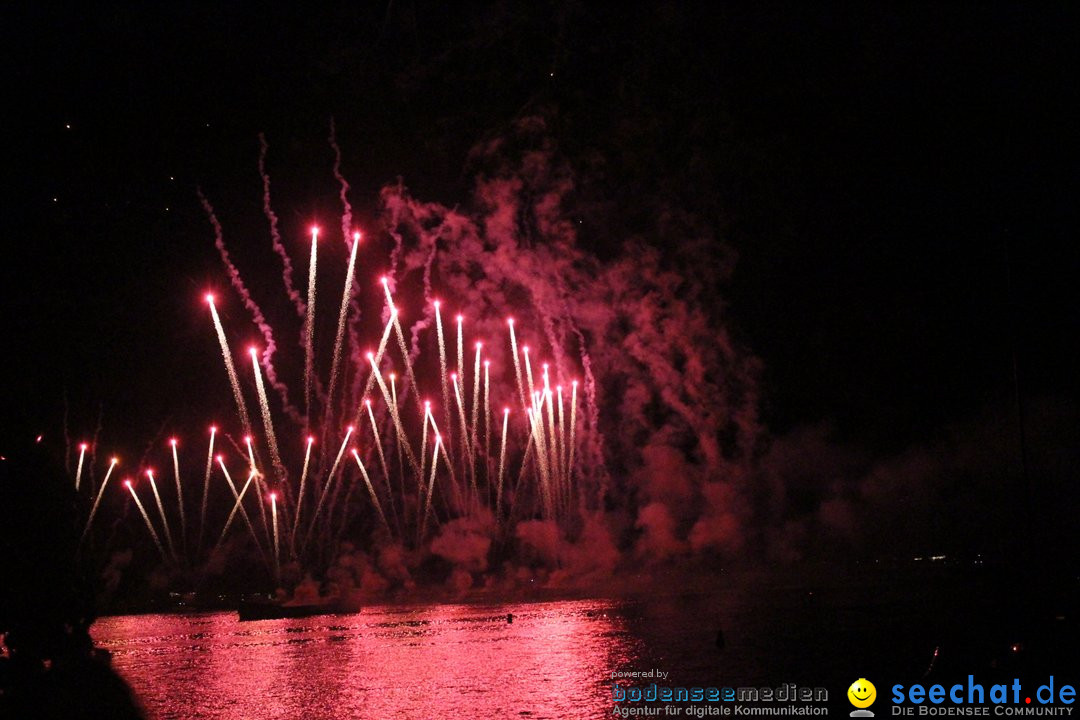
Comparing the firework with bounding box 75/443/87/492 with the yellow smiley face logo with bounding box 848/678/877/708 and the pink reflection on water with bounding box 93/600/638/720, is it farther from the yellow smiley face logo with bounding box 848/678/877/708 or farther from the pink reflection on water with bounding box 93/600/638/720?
the yellow smiley face logo with bounding box 848/678/877/708

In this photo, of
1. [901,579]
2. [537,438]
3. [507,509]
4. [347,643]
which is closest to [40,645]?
[347,643]

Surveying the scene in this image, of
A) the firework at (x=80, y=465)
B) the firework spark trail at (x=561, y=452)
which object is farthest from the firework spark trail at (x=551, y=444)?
the firework at (x=80, y=465)

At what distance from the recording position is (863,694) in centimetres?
1313

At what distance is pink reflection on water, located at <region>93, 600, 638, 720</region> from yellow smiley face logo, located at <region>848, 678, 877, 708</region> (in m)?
4.12

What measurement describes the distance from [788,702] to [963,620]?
15234 millimetres

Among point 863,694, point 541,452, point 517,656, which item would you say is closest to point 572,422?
point 541,452

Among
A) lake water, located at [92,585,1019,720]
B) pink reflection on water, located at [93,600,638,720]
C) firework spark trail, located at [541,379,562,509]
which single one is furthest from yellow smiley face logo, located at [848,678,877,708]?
firework spark trail, located at [541,379,562,509]

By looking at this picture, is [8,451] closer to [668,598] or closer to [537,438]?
[537,438]

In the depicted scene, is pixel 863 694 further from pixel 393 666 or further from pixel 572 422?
pixel 572 422

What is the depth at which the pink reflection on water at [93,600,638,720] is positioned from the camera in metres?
17.9

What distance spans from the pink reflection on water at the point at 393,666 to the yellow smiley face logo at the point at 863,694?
4116 mm

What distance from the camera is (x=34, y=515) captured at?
19.3m

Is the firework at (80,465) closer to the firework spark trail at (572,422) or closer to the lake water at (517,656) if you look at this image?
the lake water at (517,656)

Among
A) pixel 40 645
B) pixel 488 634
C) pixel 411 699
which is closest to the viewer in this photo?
pixel 411 699
